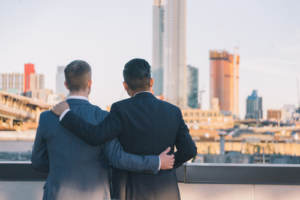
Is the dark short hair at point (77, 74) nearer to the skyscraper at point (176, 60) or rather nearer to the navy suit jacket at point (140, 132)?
the navy suit jacket at point (140, 132)

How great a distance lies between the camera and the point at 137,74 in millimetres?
2027

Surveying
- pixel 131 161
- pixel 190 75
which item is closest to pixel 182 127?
pixel 131 161

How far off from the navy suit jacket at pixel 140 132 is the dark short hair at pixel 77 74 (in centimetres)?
17

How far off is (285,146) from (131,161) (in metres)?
72.8

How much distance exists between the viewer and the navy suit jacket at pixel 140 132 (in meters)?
1.94

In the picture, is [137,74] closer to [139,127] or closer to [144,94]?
[144,94]

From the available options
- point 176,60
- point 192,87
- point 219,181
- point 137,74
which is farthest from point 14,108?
point 192,87

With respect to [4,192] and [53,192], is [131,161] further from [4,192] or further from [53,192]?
[4,192]

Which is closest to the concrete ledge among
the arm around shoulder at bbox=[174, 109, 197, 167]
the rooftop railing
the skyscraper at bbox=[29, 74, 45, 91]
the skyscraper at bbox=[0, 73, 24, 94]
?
the rooftop railing

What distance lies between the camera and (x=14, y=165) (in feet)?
10.3

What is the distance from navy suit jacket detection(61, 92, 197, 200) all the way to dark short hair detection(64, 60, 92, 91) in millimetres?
171

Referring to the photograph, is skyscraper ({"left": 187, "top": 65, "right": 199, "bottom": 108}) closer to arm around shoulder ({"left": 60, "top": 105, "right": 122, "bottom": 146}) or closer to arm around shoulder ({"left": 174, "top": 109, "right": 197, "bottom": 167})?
arm around shoulder ({"left": 174, "top": 109, "right": 197, "bottom": 167})

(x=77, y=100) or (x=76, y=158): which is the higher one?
(x=77, y=100)

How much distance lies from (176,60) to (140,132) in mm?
175721
